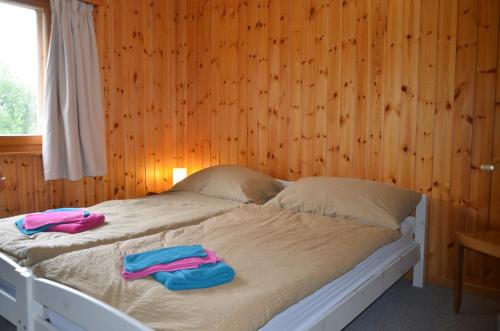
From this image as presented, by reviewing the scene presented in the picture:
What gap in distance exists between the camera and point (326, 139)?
312 centimetres

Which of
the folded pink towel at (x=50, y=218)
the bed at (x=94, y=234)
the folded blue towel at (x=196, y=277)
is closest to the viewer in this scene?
the folded blue towel at (x=196, y=277)

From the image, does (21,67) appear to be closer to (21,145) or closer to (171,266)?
(21,145)

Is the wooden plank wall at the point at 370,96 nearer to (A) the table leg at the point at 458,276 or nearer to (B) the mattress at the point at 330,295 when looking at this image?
(A) the table leg at the point at 458,276

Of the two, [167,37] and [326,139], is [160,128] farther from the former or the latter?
[326,139]

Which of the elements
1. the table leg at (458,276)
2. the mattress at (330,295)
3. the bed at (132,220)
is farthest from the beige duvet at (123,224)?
the table leg at (458,276)

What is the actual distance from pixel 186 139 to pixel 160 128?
0.31 meters

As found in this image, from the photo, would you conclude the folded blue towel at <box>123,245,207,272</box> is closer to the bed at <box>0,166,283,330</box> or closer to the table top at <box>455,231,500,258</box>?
the bed at <box>0,166,283,330</box>

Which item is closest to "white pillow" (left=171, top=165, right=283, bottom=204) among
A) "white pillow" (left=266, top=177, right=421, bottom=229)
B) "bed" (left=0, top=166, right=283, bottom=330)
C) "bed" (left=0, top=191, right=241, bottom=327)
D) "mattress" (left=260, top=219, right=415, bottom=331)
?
"bed" (left=0, top=166, right=283, bottom=330)

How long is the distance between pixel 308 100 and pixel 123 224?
67.3 inches

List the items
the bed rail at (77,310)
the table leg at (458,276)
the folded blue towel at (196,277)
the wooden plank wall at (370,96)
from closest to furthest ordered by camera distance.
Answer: the bed rail at (77,310)
the folded blue towel at (196,277)
the table leg at (458,276)
the wooden plank wall at (370,96)

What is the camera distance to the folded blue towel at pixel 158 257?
150 cm

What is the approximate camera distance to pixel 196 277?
1.41 m

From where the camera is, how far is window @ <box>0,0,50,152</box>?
287cm

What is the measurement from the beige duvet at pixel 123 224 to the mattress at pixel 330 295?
0.96 metres
